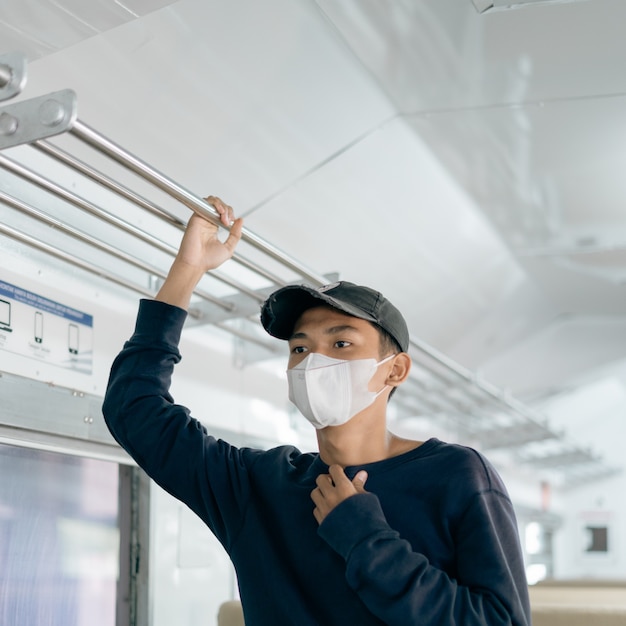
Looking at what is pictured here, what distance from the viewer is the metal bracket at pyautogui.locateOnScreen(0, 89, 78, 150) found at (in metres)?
1.55

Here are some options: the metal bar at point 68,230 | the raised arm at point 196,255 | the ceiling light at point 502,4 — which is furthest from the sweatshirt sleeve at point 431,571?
the ceiling light at point 502,4

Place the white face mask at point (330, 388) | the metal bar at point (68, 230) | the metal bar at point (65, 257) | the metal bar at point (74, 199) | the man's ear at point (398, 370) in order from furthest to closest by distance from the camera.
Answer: the metal bar at point (65, 257) → the metal bar at point (68, 230) → the metal bar at point (74, 199) → the man's ear at point (398, 370) → the white face mask at point (330, 388)

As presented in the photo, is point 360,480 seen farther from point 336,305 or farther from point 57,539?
point 57,539

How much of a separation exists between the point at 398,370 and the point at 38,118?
782 millimetres

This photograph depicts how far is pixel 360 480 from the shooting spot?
1.59 m

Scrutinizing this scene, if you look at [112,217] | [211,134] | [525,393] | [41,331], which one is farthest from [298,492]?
[525,393]

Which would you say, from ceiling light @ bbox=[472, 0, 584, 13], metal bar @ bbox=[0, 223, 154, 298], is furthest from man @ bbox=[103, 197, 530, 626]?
ceiling light @ bbox=[472, 0, 584, 13]

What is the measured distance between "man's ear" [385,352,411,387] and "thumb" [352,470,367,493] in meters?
0.24

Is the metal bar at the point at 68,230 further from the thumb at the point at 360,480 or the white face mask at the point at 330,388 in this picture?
the thumb at the point at 360,480

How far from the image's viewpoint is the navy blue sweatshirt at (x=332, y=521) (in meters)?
1.44

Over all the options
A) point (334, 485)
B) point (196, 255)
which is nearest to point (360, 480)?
point (334, 485)

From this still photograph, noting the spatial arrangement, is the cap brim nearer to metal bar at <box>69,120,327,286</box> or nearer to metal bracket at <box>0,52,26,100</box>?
metal bar at <box>69,120,327,286</box>

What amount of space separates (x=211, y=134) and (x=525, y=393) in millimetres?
4642

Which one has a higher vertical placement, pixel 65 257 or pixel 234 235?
pixel 65 257
